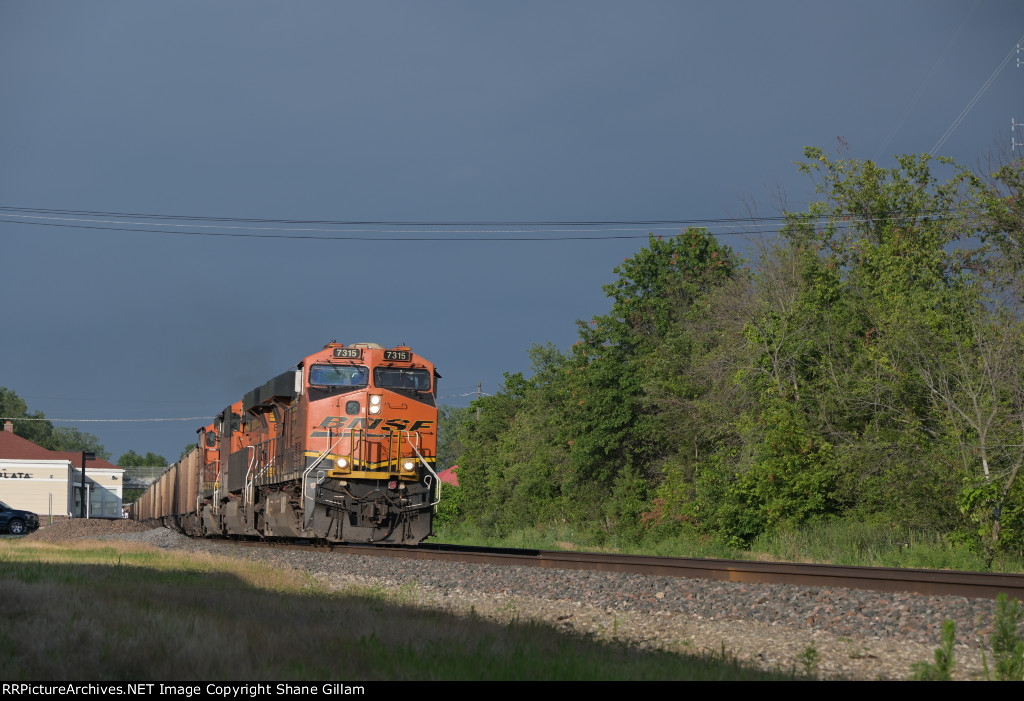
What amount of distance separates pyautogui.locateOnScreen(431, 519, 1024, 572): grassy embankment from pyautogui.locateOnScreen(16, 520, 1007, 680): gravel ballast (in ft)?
20.7

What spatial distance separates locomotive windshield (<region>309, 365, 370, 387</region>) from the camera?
63.4 ft

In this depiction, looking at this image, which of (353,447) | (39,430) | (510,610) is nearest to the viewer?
(510,610)

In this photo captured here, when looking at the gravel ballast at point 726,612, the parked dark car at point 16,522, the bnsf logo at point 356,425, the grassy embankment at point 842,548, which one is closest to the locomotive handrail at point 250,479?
the bnsf logo at point 356,425

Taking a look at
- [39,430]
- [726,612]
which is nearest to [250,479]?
[726,612]

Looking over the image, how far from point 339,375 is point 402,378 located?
1373 millimetres

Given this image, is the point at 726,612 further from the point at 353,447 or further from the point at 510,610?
the point at 353,447

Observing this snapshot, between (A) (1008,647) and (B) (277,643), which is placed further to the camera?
(B) (277,643)

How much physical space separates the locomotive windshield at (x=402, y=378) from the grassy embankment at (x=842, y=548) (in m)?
6.71

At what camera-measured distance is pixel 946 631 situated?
5652 millimetres

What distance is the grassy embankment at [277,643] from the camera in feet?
19.6

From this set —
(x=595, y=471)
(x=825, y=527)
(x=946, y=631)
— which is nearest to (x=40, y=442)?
(x=595, y=471)

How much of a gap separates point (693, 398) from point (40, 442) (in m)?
157

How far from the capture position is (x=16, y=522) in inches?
1571
